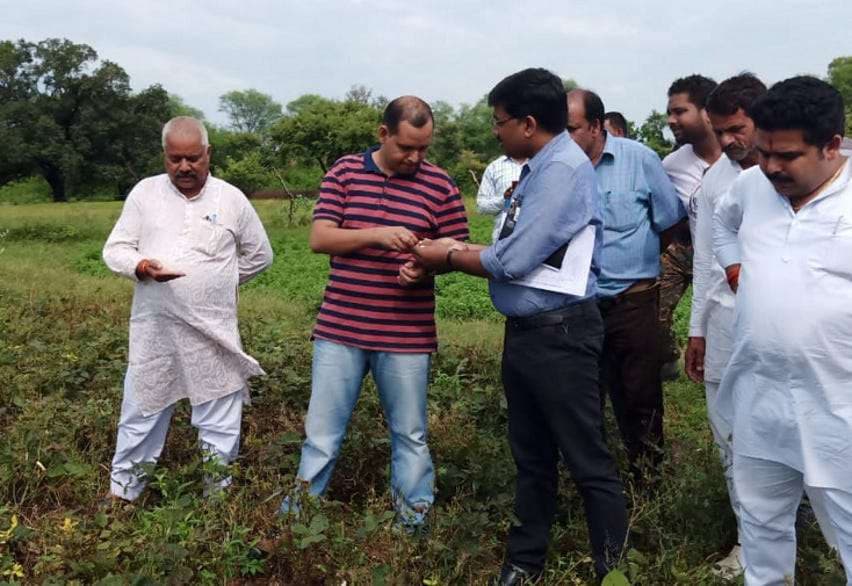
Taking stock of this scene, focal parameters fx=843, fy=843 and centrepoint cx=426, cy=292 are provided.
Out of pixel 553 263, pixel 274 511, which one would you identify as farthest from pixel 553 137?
pixel 274 511

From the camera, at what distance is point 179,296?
143 inches

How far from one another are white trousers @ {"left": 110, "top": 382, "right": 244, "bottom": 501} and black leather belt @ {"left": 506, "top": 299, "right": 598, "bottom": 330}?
156cm

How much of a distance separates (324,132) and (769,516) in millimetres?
29412

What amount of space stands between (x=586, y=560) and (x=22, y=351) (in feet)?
14.1

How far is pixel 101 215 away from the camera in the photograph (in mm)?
23875

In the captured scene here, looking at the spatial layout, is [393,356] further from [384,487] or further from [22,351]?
[22,351]

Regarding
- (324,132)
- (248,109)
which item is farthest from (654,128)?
(248,109)

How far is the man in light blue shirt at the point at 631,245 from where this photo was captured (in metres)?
3.70

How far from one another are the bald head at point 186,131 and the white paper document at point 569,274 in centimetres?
164

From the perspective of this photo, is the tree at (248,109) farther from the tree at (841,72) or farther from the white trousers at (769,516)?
the white trousers at (769,516)

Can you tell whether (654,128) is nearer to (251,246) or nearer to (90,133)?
(251,246)

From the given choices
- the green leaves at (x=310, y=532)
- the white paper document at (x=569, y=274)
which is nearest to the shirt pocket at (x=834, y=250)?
the white paper document at (x=569, y=274)

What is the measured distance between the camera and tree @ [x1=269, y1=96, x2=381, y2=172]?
30859 mm

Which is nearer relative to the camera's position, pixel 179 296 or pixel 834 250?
pixel 834 250
